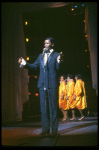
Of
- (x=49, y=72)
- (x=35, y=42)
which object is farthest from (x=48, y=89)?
(x=35, y=42)

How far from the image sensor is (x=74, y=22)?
682cm

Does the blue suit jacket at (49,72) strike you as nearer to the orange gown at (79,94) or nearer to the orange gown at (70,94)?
the orange gown at (79,94)

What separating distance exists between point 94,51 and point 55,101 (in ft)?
8.87

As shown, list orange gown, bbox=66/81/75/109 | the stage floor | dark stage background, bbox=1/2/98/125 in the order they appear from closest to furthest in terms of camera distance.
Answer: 1. the stage floor
2. dark stage background, bbox=1/2/98/125
3. orange gown, bbox=66/81/75/109

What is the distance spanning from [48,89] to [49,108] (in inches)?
12.6

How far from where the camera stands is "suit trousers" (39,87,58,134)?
9.11 feet

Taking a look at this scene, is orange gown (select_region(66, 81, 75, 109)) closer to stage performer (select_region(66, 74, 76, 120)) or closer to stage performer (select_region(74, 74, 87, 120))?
stage performer (select_region(66, 74, 76, 120))

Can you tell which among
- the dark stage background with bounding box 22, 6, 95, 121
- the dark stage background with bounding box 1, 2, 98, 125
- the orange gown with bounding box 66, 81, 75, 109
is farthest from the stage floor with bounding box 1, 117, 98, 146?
the dark stage background with bounding box 22, 6, 95, 121

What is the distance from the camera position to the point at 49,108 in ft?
9.20

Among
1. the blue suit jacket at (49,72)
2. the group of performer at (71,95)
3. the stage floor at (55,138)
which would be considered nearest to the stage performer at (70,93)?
the group of performer at (71,95)

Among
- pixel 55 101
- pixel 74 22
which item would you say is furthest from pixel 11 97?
pixel 74 22

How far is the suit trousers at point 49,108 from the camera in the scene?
9.11 ft

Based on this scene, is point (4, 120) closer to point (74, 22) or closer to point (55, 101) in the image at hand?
point (55, 101)

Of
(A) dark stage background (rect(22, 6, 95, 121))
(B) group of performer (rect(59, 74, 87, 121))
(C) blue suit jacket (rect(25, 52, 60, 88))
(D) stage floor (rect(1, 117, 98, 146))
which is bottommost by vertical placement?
(D) stage floor (rect(1, 117, 98, 146))
